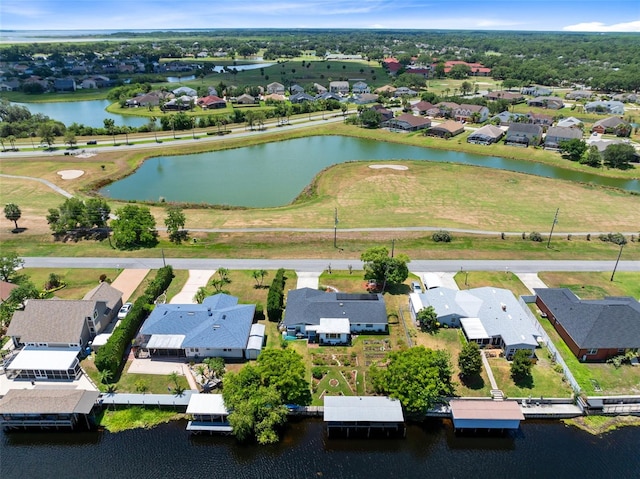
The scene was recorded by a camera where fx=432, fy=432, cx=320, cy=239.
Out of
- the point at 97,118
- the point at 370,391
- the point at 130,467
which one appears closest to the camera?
the point at 130,467

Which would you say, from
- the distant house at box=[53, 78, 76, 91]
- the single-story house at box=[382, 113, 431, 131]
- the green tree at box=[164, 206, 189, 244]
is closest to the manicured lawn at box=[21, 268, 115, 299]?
the green tree at box=[164, 206, 189, 244]

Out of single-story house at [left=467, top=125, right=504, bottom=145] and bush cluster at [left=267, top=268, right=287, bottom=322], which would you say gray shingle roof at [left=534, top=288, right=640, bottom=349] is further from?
single-story house at [left=467, top=125, right=504, bottom=145]

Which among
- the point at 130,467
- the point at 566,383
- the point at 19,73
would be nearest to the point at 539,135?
the point at 566,383

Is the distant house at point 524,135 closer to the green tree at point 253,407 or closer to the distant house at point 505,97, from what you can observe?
the distant house at point 505,97

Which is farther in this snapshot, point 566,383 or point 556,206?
point 556,206

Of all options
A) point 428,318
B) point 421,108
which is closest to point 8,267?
point 428,318

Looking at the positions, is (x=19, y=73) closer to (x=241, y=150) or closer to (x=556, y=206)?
(x=241, y=150)

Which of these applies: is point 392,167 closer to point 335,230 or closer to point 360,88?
point 335,230

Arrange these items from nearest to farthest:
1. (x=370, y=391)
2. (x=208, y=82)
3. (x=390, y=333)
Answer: (x=370, y=391)
(x=390, y=333)
(x=208, y=82)
